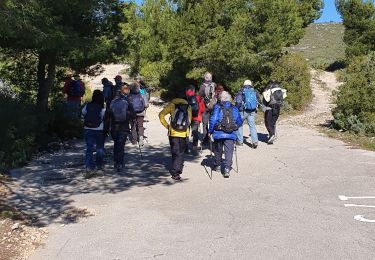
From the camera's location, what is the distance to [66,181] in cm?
907

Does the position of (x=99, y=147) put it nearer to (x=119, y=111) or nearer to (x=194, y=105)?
(x=119, y=111)

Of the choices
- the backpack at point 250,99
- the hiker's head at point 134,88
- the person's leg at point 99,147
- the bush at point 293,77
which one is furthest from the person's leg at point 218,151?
the bush at point 293,77

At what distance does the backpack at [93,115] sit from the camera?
925 centimetres

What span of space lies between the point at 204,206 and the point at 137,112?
4.88m

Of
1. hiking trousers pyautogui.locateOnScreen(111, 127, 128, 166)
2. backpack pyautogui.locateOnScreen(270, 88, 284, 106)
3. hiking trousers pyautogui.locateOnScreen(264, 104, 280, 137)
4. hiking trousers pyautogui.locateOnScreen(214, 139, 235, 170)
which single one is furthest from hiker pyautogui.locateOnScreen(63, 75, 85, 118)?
hiking trousers pyautogui.locateOnScreen(214, 139, 235, 170)

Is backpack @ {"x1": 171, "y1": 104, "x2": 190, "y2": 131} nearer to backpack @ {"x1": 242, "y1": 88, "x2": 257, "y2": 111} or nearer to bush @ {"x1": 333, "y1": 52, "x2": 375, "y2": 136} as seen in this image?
backpack @ {"x1": 242, "y1": 88, "x2": 257, "y2": 111}

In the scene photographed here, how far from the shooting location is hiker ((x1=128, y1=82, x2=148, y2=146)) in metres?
11.7

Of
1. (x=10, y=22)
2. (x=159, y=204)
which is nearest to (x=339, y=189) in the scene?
(x=159, y=204)

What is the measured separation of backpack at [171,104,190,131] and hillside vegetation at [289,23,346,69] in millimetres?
29156

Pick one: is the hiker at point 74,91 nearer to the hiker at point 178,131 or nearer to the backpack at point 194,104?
the backpack at point 194,104

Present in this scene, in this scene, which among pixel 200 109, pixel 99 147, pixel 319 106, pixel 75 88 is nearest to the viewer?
pixel 99 147

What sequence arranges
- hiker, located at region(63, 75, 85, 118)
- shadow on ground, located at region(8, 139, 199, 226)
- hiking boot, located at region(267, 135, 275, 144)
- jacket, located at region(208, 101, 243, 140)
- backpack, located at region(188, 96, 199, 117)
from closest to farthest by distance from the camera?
shadow on ground, located at region(8, 139, 199, 226)
jacket, located at region(208, 101, 243, 140)
backpack, located at region(188, 96, 199, 117)
hiking boot, located at region(267, 135, 275, 144)
hiker, located at region(63, 75, 85, 118)

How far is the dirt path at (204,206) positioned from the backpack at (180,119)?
95cm

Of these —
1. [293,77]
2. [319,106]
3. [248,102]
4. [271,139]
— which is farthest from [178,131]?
[319,106]
